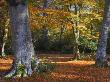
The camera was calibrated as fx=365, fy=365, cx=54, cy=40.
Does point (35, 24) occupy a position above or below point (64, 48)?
above

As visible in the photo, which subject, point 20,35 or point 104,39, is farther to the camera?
point 104,39

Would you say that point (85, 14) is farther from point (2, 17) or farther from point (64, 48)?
point (64, 48)

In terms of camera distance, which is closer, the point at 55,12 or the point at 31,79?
the point at 31,79

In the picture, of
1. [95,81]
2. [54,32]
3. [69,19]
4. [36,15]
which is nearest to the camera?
[95,81]

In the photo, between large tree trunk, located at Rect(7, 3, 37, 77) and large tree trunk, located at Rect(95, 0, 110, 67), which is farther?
large tree trunk, located at Rect(95, 0, 110, 67)

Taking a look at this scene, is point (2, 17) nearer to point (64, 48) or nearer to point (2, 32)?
point (2, 32)

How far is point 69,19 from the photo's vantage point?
29.8 m

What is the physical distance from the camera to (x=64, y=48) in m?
45.3

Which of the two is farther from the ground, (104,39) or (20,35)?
(20,35)

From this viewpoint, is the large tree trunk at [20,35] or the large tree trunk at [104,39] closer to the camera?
the large tree trunk at [20,35]

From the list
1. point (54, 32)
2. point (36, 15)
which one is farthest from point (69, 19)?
point (54, 32)

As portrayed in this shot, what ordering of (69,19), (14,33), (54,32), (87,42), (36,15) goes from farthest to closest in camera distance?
(54,32), (87,42), (36,15), (69,19), (14,33)

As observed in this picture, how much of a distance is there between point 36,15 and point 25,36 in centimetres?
1840

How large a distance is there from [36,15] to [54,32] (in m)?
16.0
